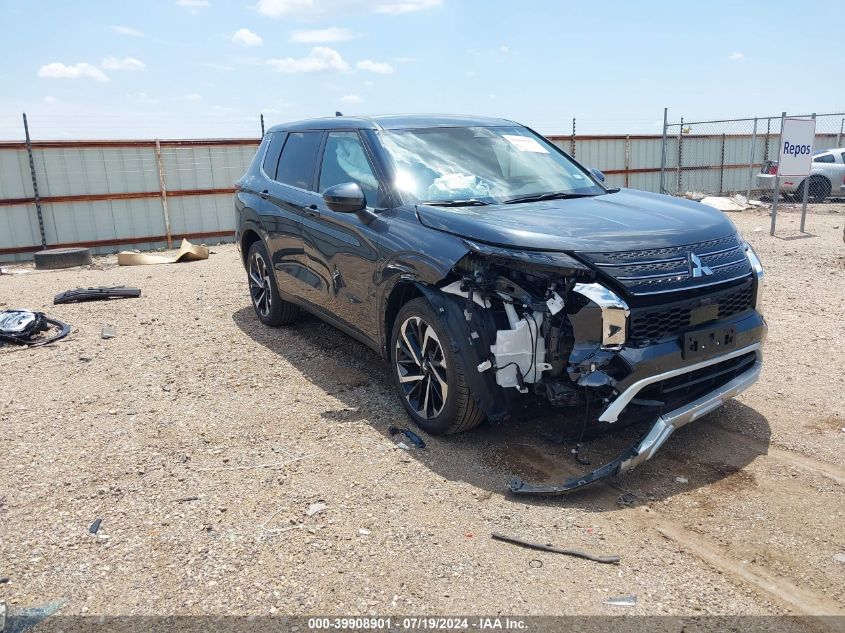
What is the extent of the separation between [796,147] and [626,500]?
11.2 metres

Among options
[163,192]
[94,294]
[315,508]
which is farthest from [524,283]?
[163,192]

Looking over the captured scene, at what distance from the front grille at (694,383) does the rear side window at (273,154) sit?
4.01 meters

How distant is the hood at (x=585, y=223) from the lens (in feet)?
11.8

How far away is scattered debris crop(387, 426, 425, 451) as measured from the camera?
4199 mm

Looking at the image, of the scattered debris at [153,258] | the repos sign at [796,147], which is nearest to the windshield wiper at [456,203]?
the scattered debris at [153,258]

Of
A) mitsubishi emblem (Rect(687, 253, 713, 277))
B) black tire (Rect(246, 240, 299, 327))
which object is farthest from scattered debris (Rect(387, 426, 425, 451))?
black tire (Rect(246, 240, 299, 327))

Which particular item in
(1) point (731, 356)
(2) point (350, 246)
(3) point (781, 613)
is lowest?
(3) point (781, 613)

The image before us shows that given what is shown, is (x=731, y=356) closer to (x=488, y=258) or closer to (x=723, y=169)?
(x=488, y=258)

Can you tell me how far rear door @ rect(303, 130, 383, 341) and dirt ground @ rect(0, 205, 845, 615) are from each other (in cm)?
63

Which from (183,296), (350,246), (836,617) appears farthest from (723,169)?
(836,617)

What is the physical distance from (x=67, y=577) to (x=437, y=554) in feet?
5.29

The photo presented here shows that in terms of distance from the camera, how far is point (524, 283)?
371cm

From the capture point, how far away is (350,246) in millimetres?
4812

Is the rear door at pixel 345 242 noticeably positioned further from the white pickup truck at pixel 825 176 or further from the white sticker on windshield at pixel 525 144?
the white pickup truck at pixel 825 176
